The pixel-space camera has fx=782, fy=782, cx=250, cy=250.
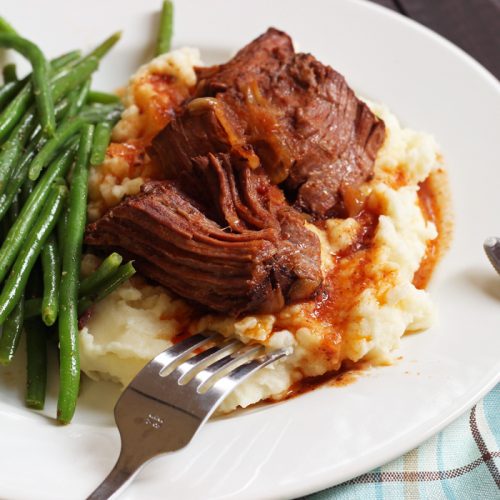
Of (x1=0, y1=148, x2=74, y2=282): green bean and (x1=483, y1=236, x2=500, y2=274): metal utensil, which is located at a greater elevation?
(x1=483, y1=236, x2=500, y2=274): metal utensil

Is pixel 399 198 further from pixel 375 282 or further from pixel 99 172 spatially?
pixel 99 172

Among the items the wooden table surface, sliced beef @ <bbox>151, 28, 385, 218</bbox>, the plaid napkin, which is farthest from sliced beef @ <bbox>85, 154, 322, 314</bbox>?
the wooden table surface

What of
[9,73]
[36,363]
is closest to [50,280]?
[36,363]

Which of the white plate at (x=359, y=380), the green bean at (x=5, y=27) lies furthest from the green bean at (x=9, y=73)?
the white plate at (x=359, y=380)

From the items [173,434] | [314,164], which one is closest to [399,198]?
[314,164]

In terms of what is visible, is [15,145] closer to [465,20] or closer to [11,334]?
[11,334]

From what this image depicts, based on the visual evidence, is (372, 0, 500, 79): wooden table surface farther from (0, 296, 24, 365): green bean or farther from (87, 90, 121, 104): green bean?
(0, 296, 24, 365): green bean

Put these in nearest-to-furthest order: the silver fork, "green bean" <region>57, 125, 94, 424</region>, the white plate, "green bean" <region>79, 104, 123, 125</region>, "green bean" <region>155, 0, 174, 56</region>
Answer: the silver fork, the white plate, "green bean" <region>57, 125, 94, 424</region>, "green bean" <region>79, 104, 123, 125</region>, "green bean" <region>155, 0, 174, 56</region>
